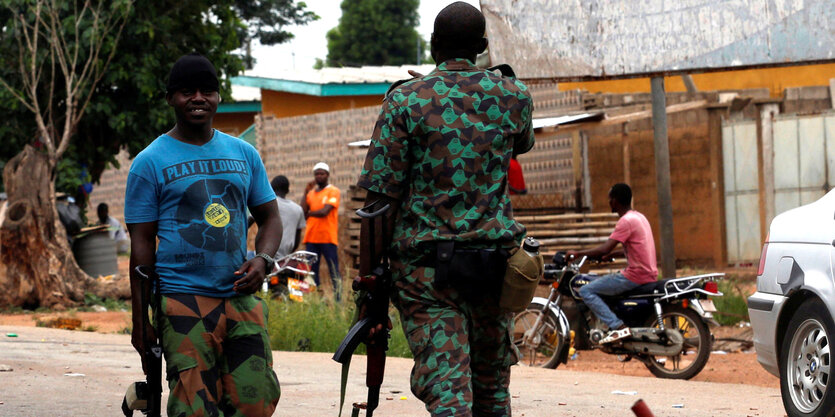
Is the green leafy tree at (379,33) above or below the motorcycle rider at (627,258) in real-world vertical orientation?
above

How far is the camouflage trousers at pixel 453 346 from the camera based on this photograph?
3674 mm

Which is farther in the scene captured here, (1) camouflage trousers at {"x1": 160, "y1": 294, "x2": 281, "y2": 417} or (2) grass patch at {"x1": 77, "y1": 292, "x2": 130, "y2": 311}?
(2) grass patch at {"x1": 77, "y1": 292, "x2": 130, "y2": 311}

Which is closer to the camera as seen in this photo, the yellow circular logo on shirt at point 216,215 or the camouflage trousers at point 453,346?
the camouflage trousers at point 453,346

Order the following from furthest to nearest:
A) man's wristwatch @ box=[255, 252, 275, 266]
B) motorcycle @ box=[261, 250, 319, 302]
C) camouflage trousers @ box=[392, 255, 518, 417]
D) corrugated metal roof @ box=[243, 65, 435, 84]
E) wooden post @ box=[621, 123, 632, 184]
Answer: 1. corrugated metal roof @ box=[243, 65, 435, 84]
2. wooden post @ box=[621, 123, 632, 184]
3. motorcycle @ box=[261, 250, 319, 302]
4. man's wristwatch @ box=[255, 252, 275, 266]
5. camouflage trousers @ box=[392, 255, 518, 417]

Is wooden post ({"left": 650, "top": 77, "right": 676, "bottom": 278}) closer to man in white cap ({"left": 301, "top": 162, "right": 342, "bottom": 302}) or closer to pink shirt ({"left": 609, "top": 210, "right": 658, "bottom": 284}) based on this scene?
pink shirt ({"left": 609, "top": 210, "right": 658, "bottom": 284})

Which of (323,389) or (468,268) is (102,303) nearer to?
(323,389)

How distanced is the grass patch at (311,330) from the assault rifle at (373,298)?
5.47 metres

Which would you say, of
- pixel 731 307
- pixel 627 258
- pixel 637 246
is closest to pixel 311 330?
pixel 627 258

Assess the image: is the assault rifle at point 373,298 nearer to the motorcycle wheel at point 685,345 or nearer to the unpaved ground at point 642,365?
the motorcycle wheel at point 685,345

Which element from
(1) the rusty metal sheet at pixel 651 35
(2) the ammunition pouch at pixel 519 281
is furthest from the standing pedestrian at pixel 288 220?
(2) the ammunition pouch at pixel 519 281

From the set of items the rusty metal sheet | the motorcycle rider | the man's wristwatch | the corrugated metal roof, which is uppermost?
the corrugated metal roof

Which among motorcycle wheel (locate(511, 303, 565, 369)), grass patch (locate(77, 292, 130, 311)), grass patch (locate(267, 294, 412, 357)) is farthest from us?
grass patch (locate(77, 292, 130, 311))

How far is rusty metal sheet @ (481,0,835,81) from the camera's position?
34.5 feet

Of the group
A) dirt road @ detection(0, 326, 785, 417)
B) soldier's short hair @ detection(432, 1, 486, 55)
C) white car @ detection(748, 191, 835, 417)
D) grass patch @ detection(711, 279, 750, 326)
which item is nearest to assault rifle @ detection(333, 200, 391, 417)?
soldier's short hair @ detection(432, 1, 486, 55)
